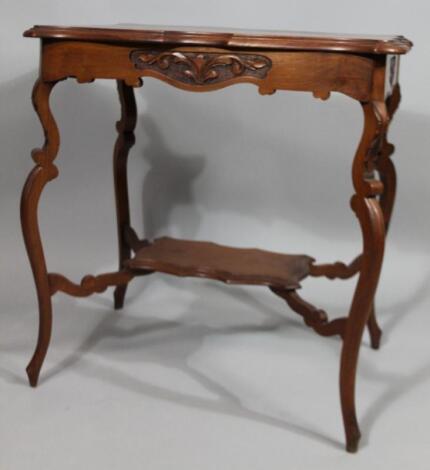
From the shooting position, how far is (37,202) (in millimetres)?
2324

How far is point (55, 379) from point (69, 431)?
268 millimetres

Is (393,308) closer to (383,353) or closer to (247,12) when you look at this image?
(383,353)

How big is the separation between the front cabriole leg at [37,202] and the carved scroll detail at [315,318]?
592 mm

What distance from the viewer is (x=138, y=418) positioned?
90.2 inches

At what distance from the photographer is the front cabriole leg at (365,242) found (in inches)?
80.0

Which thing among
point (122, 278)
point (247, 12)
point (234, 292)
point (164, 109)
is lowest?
point (234, 292)

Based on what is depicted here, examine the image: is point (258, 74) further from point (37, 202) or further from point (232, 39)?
point (37, 202)

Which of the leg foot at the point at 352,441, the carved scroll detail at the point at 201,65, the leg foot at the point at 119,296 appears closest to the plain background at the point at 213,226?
the leg foot at the point at 119,296

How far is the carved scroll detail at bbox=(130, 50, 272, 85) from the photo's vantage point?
82.6 inches

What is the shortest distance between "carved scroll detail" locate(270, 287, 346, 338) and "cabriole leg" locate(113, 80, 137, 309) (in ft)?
1.78

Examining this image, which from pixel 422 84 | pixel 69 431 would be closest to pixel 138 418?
pixel 69 431

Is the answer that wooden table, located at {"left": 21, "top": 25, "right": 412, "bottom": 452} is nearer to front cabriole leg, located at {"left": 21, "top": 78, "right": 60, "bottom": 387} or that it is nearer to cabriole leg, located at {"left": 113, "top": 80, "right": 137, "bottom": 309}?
front cabriole leg, located at {"left": 21, "top": 78, "right": 60, "bottom": 387}

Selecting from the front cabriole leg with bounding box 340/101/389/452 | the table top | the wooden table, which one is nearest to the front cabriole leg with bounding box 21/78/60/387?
the wooden table

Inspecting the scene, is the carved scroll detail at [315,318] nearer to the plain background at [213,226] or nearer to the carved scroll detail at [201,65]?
the plain background at [213,226]
